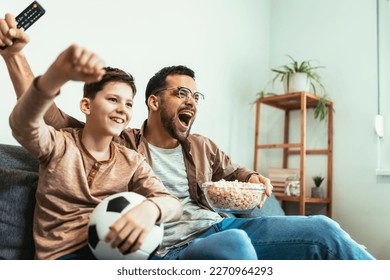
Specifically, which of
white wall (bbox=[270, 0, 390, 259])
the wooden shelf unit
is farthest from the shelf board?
white wall (bbox=[270, 0, 390, 259])

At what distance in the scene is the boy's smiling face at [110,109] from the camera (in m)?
1.00

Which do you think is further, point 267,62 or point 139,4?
point 267,62

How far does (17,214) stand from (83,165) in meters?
0.24

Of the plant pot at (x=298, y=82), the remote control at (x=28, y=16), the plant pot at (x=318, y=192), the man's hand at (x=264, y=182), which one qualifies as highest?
the plant pot at (x=298, y=82)

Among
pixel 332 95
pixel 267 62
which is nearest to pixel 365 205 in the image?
pixel 332 95

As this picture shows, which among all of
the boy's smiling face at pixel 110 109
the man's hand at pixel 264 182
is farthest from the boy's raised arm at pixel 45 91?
the man's hand at pixel 264 182

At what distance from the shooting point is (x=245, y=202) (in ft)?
3.75

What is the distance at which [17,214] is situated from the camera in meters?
1.03

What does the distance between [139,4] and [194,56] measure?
43 centimetres

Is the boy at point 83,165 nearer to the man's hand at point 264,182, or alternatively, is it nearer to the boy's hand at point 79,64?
the boy's hand at point 79,64

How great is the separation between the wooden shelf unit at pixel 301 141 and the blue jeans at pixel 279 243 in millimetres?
1220

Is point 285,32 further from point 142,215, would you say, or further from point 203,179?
point 142,215

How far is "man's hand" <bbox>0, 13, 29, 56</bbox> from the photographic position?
2.95ft

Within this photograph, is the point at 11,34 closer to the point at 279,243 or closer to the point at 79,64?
the point at 79,64
